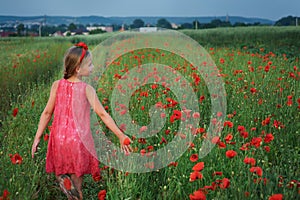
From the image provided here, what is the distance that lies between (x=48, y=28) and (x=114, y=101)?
80052 millimetres

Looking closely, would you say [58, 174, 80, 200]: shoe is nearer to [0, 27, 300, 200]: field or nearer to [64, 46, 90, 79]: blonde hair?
[0, 27, 300, 200]: field

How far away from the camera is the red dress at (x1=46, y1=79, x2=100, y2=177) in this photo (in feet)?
9.22

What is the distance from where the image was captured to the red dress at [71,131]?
281cm

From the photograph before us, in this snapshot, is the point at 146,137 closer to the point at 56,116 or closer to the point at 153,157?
the point at 153,157

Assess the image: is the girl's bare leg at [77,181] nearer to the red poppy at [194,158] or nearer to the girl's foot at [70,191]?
the girl's foot at [70,191]

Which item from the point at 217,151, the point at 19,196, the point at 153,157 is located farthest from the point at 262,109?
the point at 19,196

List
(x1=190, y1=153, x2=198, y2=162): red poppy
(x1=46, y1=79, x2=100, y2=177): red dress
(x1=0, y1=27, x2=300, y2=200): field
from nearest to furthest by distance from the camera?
(x1=190, y1=153, x2=198, y2=162): red poppy → (x1=0, y1=27, x2=300, y2=200): field → (x1=46, y1=79, x2=100, y2=177): red dress

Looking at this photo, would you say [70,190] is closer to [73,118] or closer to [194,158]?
[73,118]

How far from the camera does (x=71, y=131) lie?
2807 mm

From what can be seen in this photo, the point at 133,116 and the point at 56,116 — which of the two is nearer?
the point at 56,116

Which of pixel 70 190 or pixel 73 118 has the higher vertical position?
pixel 73 118

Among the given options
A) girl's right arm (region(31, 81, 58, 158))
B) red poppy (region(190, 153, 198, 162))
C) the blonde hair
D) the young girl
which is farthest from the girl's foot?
red poppy (region(190, 153, 198, 162))

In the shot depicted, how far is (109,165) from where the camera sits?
124 inches

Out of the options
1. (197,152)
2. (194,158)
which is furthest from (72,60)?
(197,152)
